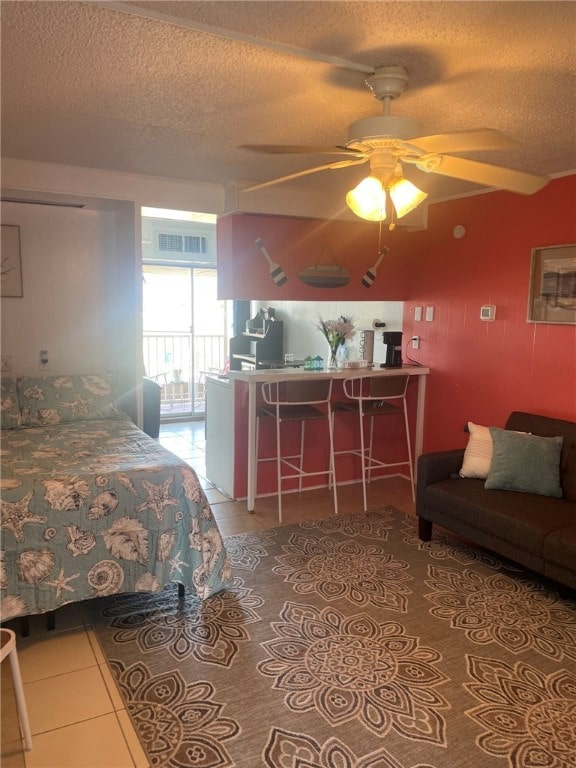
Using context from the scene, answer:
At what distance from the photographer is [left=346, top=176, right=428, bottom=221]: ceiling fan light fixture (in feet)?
7.37

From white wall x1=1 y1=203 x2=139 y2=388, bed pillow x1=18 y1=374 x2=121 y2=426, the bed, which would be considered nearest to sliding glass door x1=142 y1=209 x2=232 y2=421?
white wall x1=1 y1=203 x2=139 y2=388

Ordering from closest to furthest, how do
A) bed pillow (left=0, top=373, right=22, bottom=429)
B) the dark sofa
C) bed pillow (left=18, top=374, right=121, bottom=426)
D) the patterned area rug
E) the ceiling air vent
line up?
the patterned area rug
the dark sofa
bed pillow (left=0, top=373, right=22, bottom=429)
bed pillow (left=18, top=374, right=121, bottom=426)
the ceiling air vent

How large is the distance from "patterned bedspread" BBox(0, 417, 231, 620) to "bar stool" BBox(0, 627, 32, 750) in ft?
1.70

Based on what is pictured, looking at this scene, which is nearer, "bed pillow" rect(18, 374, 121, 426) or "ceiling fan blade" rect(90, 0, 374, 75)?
"ceiling fan blade" rect(90, 0, 374, 75)

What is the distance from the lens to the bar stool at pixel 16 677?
179 centimetres

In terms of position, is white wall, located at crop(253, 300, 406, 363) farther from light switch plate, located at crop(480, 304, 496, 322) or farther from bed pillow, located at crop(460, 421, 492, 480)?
bed pillow, located at crop(460, 421, 492, 480)

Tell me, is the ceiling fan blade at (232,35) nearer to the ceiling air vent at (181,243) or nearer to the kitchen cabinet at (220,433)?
the kitchen cabinet at (220,433)

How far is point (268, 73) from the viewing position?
209cm

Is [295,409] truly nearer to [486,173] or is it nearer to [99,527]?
[99,527]

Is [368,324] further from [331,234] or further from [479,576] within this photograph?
[479,576]

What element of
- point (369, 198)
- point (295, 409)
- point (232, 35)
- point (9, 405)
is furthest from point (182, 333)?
point (232, 35)

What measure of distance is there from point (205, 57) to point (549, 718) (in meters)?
2.71

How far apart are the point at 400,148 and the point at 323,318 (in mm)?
4002

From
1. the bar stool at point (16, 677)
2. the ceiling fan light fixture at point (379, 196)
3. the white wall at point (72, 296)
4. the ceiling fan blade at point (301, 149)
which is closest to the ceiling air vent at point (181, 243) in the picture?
the white wall at point (72, 296)
